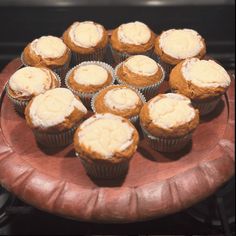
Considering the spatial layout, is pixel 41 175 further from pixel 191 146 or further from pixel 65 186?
pixel 191 146

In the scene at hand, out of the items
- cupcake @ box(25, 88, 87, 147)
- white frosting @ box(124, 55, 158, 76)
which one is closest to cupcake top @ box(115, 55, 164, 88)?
white frosting @ box(124, 55, 158, 76)

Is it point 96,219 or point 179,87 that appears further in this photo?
point 179,87

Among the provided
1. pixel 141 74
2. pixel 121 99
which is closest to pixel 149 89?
pixel 141 74

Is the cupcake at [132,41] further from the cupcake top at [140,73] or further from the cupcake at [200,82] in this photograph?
the cupcake at [200,82]

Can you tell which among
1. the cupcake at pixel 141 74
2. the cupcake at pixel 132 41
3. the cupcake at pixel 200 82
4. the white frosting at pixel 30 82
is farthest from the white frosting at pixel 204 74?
the white frosting at pixel 30 82

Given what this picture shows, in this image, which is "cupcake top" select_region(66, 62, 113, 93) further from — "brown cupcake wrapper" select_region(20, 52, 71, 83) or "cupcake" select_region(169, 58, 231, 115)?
"cupcake" select_region(169, 58, 231, 115)

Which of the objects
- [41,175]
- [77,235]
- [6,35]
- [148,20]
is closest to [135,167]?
[41,175]
